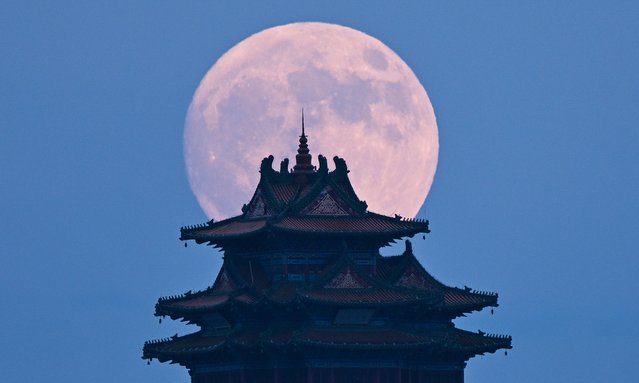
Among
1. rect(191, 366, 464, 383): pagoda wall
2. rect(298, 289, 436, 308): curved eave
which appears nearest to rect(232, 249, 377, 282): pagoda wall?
rect(298, 289, 436, 308): curved eave

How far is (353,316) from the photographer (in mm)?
159250

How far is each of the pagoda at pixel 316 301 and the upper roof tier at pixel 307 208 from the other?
0.18 ft

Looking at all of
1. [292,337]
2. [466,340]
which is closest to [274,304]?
[292,337]

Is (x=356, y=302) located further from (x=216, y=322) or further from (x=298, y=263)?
(x=216, y=322)

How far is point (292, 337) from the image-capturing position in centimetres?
15762

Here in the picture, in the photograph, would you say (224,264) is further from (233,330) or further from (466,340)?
(466,340)

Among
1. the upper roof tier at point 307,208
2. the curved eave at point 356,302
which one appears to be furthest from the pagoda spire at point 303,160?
the curved eave at point 356,302

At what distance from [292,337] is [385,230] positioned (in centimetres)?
821

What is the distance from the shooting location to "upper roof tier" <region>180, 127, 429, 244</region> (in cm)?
16038

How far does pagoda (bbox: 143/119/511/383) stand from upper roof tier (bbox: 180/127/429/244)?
0.18 ft

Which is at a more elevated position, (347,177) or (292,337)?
(347,177)

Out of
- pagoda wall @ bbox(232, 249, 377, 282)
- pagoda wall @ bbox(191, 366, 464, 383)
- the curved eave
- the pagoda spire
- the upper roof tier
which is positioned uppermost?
the pagoda spire

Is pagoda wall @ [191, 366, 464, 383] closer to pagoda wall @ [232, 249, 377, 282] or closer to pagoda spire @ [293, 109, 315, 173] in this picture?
pagoda wall @ [232, 249, 377, 282]

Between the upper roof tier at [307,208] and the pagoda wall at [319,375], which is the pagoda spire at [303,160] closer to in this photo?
the upper roof tier at [307,208]
